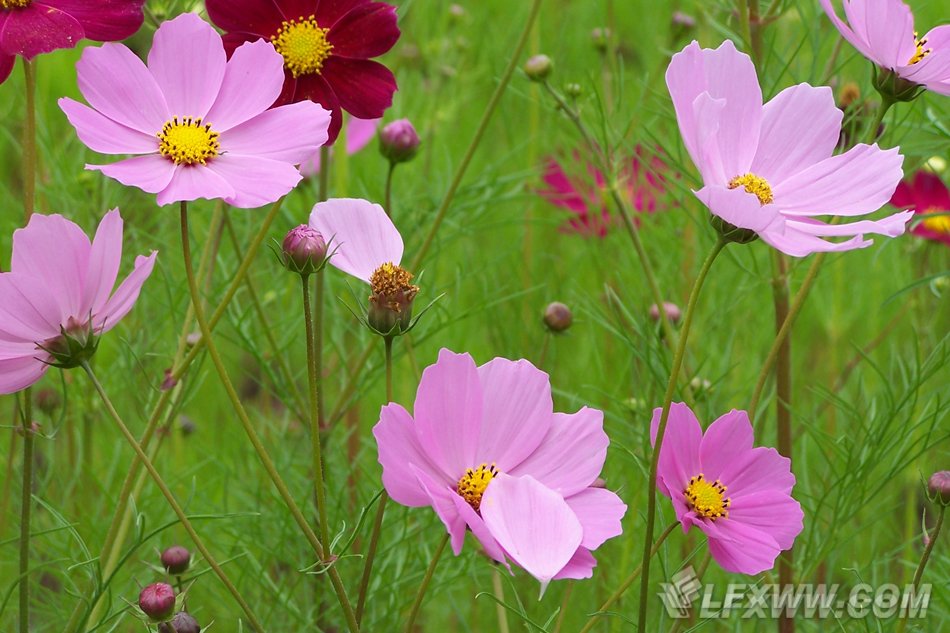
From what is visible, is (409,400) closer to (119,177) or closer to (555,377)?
(555,377)

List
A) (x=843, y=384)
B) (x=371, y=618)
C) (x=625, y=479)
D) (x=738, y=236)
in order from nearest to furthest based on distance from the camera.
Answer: (x=738, y=236)
(x=371, y=618)
(x=625, y=479)
(x=843, y=384)

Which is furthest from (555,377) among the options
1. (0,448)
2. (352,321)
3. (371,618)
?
(0,448)

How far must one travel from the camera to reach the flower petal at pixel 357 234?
1.61 ft

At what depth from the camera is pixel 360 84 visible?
0.58 metres

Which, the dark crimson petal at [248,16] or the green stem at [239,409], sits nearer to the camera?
the green stem at [239,409]

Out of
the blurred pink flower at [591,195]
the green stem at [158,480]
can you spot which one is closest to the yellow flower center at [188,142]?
the green stem at [158,480]

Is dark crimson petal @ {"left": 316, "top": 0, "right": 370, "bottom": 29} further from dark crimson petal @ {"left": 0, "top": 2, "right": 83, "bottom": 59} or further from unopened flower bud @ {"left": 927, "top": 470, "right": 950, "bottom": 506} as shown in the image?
unopened flower bud @ {"left": 927, "top": 470, "right": 950, "bottom": 506}

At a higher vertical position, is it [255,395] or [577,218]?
[577,218]

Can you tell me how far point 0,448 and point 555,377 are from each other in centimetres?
56

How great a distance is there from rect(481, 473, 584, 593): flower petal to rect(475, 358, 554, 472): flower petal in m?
0.04

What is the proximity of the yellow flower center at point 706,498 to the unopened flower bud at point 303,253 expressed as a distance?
8.0 inches

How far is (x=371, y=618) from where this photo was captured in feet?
2.72

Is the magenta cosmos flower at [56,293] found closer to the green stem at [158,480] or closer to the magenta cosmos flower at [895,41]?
the green stem at [158,480]

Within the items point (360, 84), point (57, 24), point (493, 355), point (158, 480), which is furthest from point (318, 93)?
point (493, 355)
